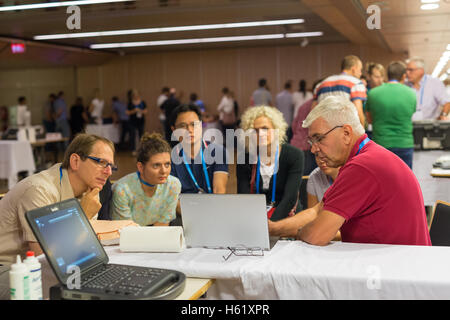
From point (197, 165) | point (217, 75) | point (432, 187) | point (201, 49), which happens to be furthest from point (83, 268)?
point (201, 49)

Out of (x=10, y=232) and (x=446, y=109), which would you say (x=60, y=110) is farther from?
(x=10, y=232)

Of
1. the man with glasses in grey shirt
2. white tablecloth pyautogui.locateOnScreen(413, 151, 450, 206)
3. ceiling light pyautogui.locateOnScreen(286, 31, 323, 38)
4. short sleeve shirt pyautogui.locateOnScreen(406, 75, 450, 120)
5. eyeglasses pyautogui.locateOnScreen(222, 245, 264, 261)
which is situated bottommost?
white tablecloth pyautogui.locateOnScreen(413, 151, 450, 206)

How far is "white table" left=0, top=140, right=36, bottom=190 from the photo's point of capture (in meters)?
7.49

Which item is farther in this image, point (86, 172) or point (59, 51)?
point (59, 51)

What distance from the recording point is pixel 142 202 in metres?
2.83

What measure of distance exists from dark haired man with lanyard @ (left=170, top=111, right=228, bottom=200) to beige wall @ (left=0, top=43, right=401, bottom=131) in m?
11.3

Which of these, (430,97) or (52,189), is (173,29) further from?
(52,189)

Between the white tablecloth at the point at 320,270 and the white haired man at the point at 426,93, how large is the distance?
424cm

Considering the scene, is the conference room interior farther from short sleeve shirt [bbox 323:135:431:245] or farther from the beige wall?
short sleeve shirt [bbox 323:135:431:245]

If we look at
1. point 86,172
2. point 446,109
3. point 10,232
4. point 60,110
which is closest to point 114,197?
point 86,172

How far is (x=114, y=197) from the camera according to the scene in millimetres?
2770

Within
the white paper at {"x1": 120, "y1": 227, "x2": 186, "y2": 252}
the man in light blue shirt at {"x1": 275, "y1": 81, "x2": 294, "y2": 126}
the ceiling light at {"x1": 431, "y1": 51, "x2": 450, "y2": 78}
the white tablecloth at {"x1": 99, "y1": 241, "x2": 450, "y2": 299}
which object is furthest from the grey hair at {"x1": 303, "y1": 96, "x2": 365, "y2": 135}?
the man in light blue shirt at {"x1": 275, "y1": 81, "x2": 294, "y2": 126}

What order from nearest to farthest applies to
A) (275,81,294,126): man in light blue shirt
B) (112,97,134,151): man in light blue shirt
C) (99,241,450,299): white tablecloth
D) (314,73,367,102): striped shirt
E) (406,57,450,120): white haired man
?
(99,241,450,299): white tablecloth
(314,73,367,102): striped shirt
(406,57,450,120): white haired man
(275,81,294,126): man in light blue shirt
(112,97,134,151): man in light blue shirt
